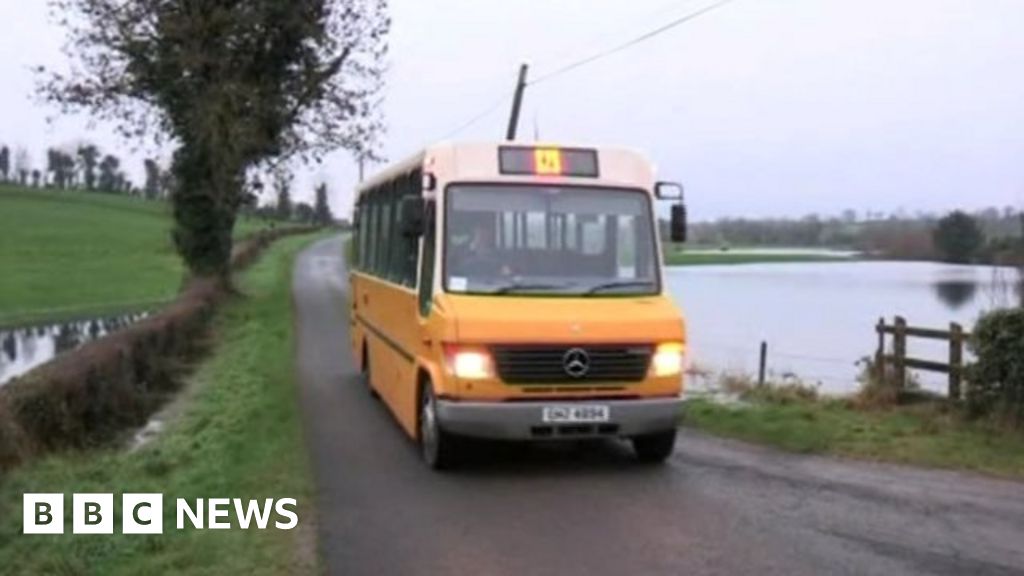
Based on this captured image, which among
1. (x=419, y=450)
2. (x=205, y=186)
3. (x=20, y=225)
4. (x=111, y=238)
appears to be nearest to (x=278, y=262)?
(x=205, y=186)

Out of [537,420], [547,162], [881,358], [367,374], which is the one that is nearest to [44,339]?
[367,374]

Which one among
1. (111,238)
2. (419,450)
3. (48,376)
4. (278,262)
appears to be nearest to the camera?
(419,450)

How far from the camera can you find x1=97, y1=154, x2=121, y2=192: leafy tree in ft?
475

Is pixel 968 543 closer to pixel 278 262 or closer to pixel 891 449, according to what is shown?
pixel 891 449

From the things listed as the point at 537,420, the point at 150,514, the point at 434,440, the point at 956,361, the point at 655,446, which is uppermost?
the point at 956,361

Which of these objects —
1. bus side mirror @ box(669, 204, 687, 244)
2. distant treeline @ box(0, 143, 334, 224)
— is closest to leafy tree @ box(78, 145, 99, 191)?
distant treeline @ box(0, 143, 334, 224)

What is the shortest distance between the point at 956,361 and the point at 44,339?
29.6m

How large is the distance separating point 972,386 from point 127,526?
Answer: 9108 millimetres

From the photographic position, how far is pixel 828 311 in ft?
108

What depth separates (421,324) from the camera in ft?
35.4

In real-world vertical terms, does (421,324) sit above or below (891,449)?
above

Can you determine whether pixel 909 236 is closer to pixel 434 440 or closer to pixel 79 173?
pixel 434 440

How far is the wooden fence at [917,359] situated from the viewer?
13.6 m

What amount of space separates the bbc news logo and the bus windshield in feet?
8.71
